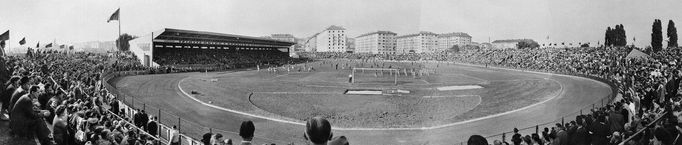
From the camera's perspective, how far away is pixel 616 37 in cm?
8150

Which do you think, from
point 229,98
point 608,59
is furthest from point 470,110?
point 608,59

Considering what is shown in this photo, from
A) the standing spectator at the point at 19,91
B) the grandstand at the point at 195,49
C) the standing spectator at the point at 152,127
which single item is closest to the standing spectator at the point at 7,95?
the standing spectator at the point at 19,91

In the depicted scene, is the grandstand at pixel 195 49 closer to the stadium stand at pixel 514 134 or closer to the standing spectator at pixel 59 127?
the stadium stand at pixel 514 134

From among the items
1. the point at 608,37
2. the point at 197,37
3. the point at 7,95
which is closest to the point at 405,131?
the point at 7,95

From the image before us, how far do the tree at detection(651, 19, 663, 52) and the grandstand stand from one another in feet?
195

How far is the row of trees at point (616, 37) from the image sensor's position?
80812 mm

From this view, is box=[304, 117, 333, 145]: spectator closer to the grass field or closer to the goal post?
the grass field

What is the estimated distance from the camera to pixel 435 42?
179 metres

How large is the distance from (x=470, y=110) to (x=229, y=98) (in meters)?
15.7

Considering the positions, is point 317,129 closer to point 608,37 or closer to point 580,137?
point 580,137

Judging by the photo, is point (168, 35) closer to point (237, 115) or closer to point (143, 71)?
point (143, 71)

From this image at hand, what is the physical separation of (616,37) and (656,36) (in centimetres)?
2392

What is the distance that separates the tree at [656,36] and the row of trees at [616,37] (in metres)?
21.8

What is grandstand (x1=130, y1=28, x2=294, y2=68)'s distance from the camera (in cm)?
5478
